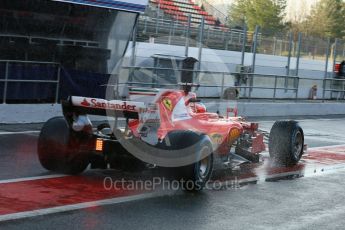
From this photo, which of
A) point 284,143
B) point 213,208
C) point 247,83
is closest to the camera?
point 213,208

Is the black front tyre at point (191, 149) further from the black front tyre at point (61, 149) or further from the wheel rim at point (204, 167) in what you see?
the black front tyre at point (61, 149)

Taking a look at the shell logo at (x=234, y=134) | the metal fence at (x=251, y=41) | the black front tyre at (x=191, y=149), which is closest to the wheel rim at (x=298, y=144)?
the shell logo at (x=234, y=134)

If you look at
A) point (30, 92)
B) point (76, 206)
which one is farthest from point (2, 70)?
point (76, 206)

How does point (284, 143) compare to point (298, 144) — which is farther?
point (298, 144)

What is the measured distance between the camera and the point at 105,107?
800 cm

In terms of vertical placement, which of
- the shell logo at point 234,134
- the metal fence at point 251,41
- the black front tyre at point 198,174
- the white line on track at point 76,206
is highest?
the metal fence at point 251,41

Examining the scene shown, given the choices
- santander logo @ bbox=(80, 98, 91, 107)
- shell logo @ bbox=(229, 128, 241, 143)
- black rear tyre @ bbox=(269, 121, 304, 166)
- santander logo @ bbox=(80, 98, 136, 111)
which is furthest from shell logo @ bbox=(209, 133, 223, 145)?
santander logo @ bbox=(80, 98, 91, 107)

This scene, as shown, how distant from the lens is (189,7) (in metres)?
43.1

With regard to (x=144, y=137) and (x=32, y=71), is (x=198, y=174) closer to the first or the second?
(x=144, y=137)

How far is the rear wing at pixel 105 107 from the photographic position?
7.89 metres

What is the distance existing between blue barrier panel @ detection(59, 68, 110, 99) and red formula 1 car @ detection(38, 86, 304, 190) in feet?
21.2

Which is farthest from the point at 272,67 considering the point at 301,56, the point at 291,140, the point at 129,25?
the point at 291,140

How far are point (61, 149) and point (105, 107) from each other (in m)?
0.94

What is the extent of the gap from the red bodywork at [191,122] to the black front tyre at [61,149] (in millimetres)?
794
